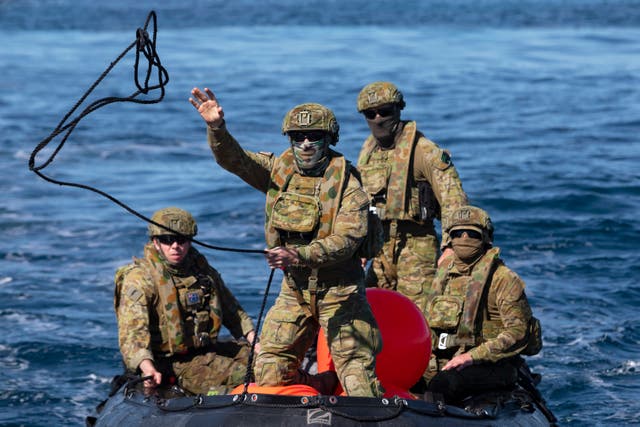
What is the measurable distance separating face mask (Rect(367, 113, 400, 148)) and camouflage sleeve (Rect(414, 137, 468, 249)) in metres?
0.26

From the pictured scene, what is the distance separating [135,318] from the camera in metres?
9.53

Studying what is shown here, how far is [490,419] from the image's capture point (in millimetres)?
8531

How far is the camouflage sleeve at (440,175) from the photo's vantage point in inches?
428

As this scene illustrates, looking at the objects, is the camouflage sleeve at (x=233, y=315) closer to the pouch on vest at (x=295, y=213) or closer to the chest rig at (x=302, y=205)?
the chest rig at (x=302, y=205)

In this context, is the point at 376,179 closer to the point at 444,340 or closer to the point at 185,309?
the point at 444,340

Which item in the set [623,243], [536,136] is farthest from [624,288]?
[536,136]

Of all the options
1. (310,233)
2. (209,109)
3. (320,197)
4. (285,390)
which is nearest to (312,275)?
(310,233)

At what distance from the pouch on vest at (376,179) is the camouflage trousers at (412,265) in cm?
50

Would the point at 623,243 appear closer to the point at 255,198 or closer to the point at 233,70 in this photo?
the point at 255,198

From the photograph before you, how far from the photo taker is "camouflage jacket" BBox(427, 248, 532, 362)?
367 inches

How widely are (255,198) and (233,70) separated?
1653 cm

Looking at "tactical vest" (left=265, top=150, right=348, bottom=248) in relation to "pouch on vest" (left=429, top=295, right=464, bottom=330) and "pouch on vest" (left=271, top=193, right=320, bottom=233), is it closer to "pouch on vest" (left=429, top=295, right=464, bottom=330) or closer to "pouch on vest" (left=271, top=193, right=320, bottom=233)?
"pouch on vest" (left=271, top=193, right=320, bottom=233)

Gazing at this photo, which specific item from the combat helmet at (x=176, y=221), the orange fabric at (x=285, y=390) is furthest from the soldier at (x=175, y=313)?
the orange fabric at (x=285, y=390)

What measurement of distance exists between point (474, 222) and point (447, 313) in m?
0.73
